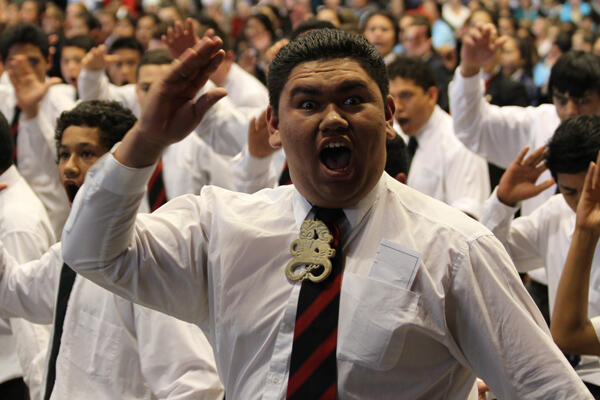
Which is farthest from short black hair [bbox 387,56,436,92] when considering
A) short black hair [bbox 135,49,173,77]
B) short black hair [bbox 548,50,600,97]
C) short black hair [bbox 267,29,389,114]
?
short black hair [bbox 267,29,389,114]

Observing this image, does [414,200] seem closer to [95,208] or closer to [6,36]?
[95,208]

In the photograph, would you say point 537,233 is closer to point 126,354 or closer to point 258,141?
point 258,141

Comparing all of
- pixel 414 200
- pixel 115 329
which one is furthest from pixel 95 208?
pixel 115 329

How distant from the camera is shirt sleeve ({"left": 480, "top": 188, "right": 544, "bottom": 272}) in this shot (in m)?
3.44

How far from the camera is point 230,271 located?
195cm

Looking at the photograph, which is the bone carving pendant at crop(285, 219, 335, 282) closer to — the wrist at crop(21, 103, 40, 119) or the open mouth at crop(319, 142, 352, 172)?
the open mouth at crop(319, 142, 352, 172)

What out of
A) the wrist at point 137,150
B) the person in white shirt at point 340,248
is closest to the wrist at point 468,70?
the person in white shirt at point 340,248

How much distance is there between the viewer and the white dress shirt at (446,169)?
484cm

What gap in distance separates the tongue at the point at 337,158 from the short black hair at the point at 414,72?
3271 millimetres

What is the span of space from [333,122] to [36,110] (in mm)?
4365

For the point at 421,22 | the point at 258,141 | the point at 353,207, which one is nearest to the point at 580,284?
the point at 353,207

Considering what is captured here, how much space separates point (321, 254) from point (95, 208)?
0.50 metres

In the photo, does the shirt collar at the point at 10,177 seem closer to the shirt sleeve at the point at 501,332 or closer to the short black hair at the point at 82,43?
the shirt sleeve at the point at 501,332

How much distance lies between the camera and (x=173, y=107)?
1779mm
